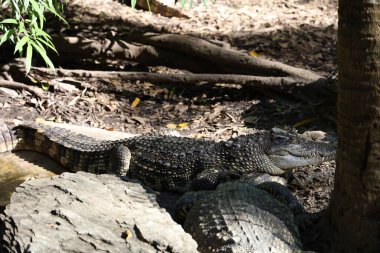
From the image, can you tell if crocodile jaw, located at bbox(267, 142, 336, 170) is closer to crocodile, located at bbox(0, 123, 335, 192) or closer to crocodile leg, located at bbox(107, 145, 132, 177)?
crocodile, located at bbox(0, 123, 335, 192)

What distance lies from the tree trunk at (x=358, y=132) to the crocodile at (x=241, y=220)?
1.09 feet

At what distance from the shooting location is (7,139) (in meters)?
6.17

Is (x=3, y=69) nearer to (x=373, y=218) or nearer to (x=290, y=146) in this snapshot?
(x=290, y=146)

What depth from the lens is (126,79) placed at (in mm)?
7469

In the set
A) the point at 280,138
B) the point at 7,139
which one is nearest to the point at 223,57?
the point at 280,138

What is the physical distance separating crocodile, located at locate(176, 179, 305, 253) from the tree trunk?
13.1 inches

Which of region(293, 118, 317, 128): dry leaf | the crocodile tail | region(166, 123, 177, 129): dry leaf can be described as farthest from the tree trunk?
the crocodile tail

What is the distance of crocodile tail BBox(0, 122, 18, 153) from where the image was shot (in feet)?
20.2

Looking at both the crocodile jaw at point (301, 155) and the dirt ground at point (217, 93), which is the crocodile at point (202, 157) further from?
the dirt ground at point (217, 93)

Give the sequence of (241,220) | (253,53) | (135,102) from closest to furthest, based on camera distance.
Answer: (241,220), (135,102), (253,53)

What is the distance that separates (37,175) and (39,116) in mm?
1464

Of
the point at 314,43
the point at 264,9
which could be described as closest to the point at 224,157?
the point at 314,43

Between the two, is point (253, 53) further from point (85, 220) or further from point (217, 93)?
point (85, 220)

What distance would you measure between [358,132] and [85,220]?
Result: 1.66 m
